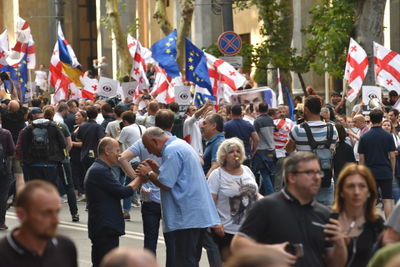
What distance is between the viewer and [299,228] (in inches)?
268

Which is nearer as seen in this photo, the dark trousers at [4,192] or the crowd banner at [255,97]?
the dark trousers at [4,192]

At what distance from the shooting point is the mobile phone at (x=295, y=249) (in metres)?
6.69

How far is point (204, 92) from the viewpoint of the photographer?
73.0ft

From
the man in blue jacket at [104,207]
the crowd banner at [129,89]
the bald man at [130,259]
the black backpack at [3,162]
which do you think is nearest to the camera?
the bald man at [130,259]

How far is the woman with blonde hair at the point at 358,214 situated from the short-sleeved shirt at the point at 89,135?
11.9 m

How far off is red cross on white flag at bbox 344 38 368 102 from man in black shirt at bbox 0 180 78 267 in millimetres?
15625

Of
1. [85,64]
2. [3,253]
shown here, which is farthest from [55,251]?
[85,64]

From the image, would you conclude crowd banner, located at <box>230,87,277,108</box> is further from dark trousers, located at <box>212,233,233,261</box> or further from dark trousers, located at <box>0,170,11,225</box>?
dark trousers, located at <box>212,233,233,261</box>

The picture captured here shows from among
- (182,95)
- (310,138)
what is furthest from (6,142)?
(182,95)

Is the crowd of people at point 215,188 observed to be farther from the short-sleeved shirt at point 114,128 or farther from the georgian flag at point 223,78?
the georgian flag at point 223,78

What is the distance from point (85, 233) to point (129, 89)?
433 inches

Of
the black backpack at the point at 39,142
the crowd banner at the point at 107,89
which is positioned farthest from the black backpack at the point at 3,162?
the crowd banner at the point at 107,89

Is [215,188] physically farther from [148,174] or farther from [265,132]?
[265,132]

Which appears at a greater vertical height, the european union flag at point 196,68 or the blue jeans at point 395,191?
the european union flag at point 196,68
